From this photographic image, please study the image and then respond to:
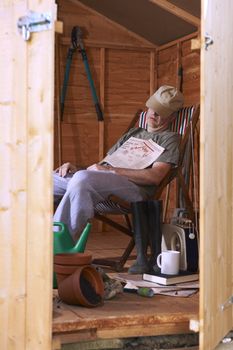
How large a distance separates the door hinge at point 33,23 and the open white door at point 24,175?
0.01 meters

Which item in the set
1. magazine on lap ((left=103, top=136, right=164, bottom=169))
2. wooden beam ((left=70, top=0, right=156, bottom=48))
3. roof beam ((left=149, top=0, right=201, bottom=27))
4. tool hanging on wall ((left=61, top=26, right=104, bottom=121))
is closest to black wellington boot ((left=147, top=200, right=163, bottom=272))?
magazine on lap ((left=103, top=136, right=164, bottom=169))

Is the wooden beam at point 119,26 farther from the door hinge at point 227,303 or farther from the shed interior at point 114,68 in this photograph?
the door hinge at point 227,303

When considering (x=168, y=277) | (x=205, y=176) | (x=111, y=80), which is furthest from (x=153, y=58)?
(x=205, y=176)

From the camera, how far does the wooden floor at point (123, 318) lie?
2.51m

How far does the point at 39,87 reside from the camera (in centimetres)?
227

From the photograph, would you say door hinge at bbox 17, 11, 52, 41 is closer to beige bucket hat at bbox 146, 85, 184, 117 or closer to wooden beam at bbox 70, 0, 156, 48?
beige bucket hat at bbox 146, 85, 184, 117

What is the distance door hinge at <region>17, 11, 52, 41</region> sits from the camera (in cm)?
225

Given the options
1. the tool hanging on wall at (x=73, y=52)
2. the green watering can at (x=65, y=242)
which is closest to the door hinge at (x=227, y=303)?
the green watering can at (x=65, y=242)

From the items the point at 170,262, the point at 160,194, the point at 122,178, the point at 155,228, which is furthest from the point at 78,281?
the point at 160,194

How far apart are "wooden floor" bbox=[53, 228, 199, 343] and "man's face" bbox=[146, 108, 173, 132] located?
1497 mm

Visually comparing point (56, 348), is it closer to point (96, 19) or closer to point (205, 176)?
point (205, 176)

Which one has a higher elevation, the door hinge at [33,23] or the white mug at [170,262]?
the door hinge at [33,23]

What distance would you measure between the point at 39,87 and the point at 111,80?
3630mm

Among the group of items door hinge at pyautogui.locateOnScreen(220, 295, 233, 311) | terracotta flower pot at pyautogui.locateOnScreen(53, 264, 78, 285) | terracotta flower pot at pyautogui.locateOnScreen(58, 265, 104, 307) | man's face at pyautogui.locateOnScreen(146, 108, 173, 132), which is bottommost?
door hinge at pyautogui.locateOnScreen(220, 295, 233, 311)
